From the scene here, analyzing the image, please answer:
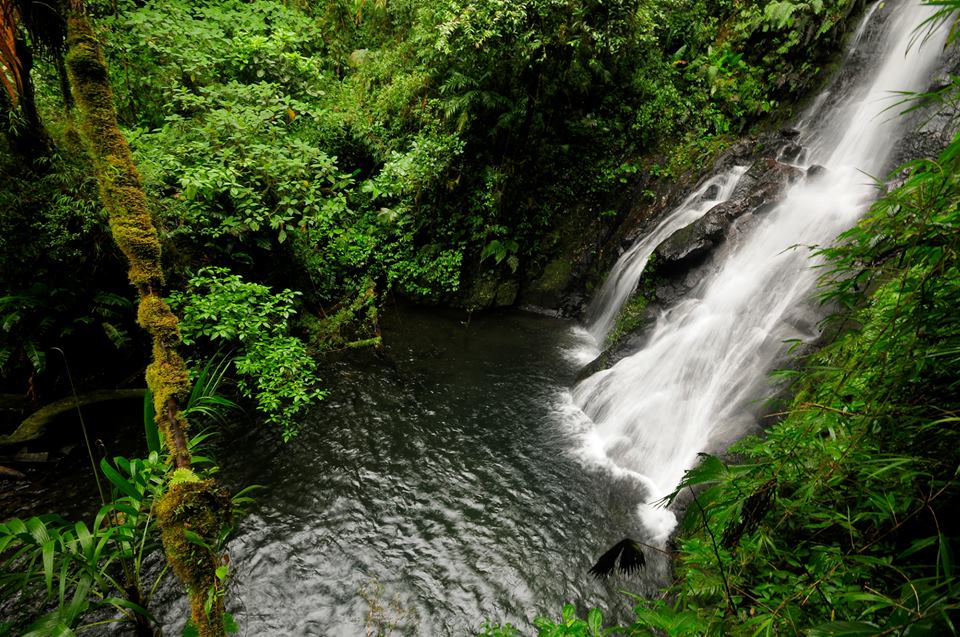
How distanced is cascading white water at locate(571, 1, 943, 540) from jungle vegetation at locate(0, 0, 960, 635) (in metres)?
1.14

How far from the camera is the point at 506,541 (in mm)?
4762

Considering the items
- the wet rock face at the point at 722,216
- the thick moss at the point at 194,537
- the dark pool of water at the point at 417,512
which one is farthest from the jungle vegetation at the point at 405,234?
the wet rock face at the point at 722,216

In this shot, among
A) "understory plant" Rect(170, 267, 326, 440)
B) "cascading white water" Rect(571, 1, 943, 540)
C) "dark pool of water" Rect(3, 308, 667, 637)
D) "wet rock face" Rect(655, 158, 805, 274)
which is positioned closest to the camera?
"dark pool of water" Rect(3, 308, 667, 637)

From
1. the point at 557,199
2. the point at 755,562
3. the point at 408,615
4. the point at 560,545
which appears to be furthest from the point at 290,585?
the point at 557,199

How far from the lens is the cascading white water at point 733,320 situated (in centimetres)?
571

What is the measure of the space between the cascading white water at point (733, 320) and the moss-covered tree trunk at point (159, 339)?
4435 millimetres

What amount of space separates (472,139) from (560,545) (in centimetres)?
770

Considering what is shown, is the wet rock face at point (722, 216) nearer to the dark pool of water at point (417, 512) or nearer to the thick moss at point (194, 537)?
the dark pool of water at point (417, 512)

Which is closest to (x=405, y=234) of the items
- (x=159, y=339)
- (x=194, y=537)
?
(x=159, y=339)

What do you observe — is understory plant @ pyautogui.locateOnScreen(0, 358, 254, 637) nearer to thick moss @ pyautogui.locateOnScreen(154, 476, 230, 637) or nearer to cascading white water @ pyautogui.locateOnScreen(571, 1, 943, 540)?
thick moss @ pyautogui.locateOnScreen(154, 476, 230, 637)

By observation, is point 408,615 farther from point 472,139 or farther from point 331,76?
point 331,76

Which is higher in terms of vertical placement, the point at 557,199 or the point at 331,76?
the point at 331,76

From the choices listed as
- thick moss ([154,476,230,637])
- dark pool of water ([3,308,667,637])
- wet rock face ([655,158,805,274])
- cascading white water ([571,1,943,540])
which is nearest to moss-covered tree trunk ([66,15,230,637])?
thick moss ([154,476,230,637])

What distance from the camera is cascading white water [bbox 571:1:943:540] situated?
18.7 feet
